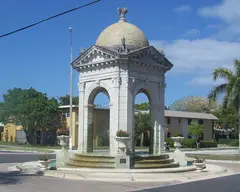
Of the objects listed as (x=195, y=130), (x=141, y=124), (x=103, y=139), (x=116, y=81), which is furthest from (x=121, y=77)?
(x=195, y=130)

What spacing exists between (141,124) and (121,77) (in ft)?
94.3

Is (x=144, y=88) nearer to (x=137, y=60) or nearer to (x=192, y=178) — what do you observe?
(x=137, y=60)

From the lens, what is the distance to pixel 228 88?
33844 mm

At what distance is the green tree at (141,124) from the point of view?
47041 millimetres

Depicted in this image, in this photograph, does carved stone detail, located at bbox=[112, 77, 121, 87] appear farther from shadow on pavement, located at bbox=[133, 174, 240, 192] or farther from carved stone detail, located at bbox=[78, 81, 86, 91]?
shadow on pavement, located at bbox=[133, 174, 240, 192]

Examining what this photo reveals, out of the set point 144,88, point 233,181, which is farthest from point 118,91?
point 233,181

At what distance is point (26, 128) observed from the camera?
5062cm

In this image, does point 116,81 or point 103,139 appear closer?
point 116,81

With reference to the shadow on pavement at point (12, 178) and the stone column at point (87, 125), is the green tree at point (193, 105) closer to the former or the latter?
the stone column at point (87, 125)

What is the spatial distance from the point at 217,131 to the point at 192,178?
235 ft

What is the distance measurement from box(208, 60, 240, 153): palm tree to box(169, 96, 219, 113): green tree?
200ft

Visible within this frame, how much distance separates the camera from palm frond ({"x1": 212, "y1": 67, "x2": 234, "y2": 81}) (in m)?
34.0

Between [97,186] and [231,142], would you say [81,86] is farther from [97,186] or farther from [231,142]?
[231,142]

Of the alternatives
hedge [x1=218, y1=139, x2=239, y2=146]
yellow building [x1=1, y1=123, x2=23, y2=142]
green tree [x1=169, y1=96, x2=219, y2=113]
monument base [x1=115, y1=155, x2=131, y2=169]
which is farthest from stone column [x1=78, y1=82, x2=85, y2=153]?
green tree [x1=169, y1=96, x2=219, y2=113]
